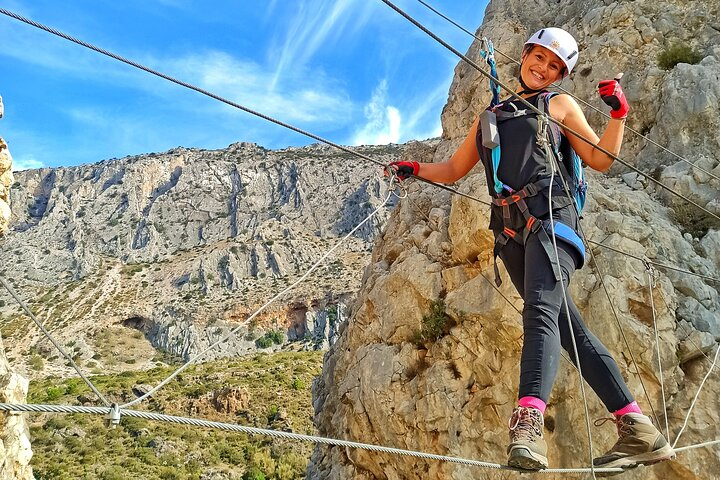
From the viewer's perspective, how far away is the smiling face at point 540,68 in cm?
356

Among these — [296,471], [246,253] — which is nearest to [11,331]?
[246,253]

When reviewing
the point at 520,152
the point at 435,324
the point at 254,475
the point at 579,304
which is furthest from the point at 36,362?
the point at 520,152

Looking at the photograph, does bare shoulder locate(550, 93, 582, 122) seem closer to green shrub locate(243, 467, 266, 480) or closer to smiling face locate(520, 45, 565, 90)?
smiling face locate(520, 45, 565, 90)

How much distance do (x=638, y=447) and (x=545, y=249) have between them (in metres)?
1.28

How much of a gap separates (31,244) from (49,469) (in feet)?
175

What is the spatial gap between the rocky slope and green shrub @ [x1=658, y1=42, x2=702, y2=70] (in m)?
33.0

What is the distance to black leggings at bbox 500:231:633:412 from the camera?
2768mm

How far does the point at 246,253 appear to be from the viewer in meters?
67.2

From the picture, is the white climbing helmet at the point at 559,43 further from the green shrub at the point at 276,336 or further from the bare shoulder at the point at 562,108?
the green shrub at the point at 276,336

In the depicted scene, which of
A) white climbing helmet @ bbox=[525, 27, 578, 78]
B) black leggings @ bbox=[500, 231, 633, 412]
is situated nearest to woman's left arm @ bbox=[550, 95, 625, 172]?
white climbing helmet @ bbox=[525, 27, 578, 78]

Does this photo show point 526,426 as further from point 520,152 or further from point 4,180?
point 4,180

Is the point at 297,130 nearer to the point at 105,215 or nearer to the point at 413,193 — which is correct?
the point at 413,193

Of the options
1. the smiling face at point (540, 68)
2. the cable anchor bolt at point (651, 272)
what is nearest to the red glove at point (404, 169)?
the smiling face at point (540, 68)

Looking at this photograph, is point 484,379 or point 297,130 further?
point 484,379
